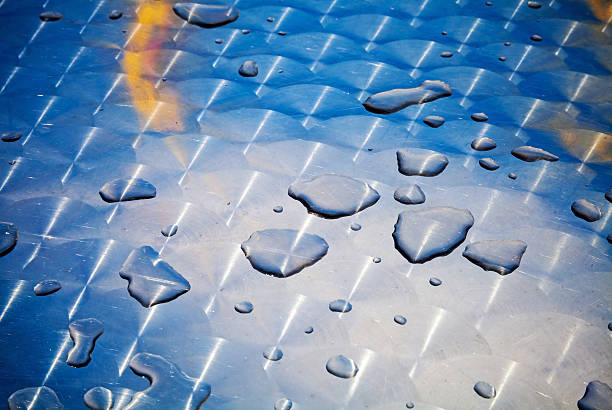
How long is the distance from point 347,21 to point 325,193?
695 mm

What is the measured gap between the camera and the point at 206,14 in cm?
156

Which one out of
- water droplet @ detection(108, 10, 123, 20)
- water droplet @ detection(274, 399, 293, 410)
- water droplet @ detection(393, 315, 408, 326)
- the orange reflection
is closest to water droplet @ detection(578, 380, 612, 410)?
water droplet @ detection(393, 315, 408, 326)

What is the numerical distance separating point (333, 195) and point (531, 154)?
1.42 ft

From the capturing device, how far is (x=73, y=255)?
3.01 ft

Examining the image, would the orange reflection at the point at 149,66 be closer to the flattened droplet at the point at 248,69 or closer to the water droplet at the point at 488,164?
the flattened droplet at the point at 248,69

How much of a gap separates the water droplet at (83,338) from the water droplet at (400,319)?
43 cm

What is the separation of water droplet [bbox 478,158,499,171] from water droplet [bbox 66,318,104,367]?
77 centimetres

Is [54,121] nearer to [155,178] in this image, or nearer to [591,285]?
[155,178]

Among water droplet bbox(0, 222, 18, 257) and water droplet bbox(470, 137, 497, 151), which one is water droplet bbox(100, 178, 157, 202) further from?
water droplet bbox(470, 137, 497, 151)

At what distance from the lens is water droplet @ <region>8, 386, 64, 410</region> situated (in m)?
0.72

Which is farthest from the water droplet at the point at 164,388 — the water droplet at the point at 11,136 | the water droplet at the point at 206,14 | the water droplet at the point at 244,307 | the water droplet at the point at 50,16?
the water droplet at the point at 50,16

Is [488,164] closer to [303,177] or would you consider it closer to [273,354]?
[303,177]

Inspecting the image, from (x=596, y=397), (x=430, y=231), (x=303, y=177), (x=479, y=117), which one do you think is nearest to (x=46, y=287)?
(x=303, y=177)

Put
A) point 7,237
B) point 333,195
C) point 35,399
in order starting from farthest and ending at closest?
point 333,195, point 7,237, point 35,399
